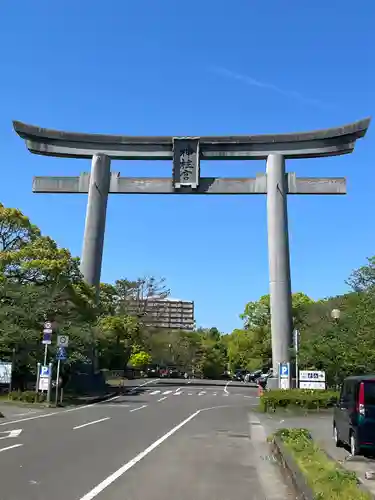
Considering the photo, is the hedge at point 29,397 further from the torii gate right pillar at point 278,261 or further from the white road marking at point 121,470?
the torii gate right pillar at point 278,261

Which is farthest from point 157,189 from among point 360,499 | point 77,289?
point 360,499

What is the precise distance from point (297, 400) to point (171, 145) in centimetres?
1965

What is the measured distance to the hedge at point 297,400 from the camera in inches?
1017

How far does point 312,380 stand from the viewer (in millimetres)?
27672

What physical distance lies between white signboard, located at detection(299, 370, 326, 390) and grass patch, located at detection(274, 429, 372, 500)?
690 inches

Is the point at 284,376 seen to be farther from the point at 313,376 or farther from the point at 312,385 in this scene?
the point at 313,376

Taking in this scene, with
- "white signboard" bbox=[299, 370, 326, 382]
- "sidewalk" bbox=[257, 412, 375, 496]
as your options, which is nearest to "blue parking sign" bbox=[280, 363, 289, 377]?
"white signboard" bbox=[299, 370, 326, 382]

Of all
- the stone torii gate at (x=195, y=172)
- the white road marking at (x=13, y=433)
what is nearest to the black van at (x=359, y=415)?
the white road marking at (x=13, y=433)

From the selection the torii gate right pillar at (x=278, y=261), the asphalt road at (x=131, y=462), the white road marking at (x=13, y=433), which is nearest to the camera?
the asphalt road at (x=131, y=462)

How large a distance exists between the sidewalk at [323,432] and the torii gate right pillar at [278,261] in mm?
10263

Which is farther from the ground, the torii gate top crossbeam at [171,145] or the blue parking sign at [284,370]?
the torii gate top crossbeam at [171,145]

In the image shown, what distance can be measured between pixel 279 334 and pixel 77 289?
1281 cm

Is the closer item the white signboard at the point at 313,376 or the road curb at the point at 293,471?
the road curb at the point at 293,471

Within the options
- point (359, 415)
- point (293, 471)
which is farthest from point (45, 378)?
point (293, 471)
